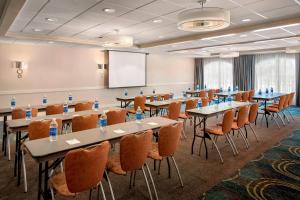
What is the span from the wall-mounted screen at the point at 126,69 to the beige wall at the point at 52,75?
409 mm

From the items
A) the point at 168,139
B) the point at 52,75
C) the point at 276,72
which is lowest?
the point at 168,139

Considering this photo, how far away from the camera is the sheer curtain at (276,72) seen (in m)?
11.0

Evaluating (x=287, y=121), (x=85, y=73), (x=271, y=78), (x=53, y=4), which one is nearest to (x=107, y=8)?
(x=53, y=4)

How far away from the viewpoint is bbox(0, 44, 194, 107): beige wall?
7.64 meters

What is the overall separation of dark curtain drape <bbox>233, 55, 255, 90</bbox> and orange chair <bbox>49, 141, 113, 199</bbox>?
11814mm

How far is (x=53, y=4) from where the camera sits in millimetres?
3971

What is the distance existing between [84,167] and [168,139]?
4.05ft

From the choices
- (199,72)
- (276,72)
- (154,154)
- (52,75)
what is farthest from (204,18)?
(199,72)

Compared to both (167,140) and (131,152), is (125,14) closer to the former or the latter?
(167,140)

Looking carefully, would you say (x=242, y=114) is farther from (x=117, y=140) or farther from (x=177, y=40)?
(x=177, y=40)

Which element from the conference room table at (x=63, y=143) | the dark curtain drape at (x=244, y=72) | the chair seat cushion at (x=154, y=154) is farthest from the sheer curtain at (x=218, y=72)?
the chair seat cushion at (x=154, y=154)

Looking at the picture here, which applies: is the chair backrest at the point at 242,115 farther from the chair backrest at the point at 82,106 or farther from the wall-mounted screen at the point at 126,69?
the wall-mounted screen at the point at 126,69

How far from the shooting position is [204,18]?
10.6ft

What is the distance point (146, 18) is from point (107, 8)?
1018mm
